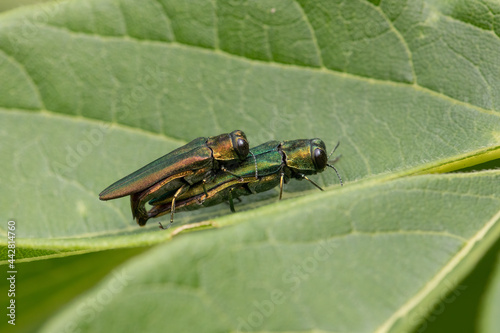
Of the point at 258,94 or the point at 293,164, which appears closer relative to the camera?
the point at 258,94

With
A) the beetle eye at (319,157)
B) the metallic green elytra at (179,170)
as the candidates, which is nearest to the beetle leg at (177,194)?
the metallic green elytra at (179,170)

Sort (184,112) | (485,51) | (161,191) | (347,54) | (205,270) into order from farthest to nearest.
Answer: (161,191), (184,112), (347,54), (485,51), (205,270)

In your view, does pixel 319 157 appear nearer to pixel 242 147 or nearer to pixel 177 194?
pixel 242 147

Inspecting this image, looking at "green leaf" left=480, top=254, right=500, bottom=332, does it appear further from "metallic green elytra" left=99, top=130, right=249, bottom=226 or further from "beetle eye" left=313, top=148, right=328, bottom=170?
"metallic green elytra" left=99, top=130, right=249, bottom=226

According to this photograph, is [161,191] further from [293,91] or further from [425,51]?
[425,51]

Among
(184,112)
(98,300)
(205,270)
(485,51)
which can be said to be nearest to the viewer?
(98,300)

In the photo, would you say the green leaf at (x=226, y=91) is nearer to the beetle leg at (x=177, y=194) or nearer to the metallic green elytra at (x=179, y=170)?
the metallic green elytra at (x=179, y=170)

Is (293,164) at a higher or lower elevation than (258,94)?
lower

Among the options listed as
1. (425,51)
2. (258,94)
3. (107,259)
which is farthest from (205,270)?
(425,51)
